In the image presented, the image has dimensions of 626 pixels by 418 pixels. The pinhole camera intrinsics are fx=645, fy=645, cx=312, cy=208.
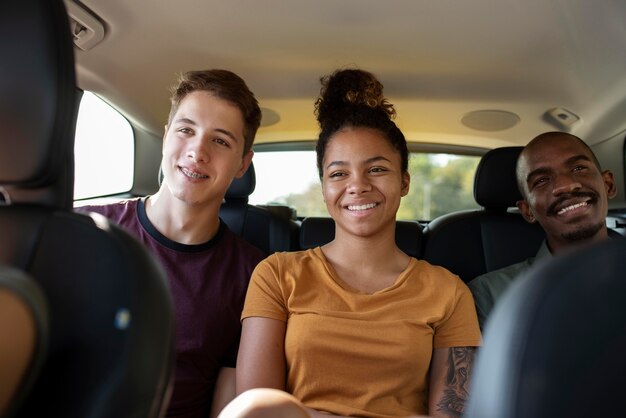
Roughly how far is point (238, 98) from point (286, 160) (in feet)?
6.07

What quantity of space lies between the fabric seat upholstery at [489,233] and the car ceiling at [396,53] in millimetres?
495

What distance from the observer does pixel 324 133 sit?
6.88 ft

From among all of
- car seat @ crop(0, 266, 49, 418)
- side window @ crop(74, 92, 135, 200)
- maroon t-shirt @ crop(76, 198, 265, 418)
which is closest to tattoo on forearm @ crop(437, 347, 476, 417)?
maroon t-shirt @ crop(76, 198, 265, 418)

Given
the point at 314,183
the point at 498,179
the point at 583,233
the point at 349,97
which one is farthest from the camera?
the point at 314,183

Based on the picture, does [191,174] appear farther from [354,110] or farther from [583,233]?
[583,233]

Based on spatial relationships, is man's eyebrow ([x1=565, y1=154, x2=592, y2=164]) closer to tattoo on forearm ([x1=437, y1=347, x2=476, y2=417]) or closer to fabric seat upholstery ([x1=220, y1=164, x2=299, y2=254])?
tattoo on forearm ([x1=437, y1=347, x2=476, y2=417])

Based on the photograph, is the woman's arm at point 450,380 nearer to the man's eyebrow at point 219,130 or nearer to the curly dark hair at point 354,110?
the curly dark hair at point 354,110

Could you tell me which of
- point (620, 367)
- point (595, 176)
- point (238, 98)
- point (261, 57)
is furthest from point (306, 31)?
point (620, 367)

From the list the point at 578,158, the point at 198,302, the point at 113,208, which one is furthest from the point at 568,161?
the point at 113,208

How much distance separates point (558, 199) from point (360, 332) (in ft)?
3.23

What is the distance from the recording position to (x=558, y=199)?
2277 mm

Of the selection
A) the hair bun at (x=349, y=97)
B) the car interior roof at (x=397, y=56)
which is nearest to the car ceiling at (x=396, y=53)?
the car interior roof at (x=397, y=56)

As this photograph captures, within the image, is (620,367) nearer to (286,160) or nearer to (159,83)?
(159,83)

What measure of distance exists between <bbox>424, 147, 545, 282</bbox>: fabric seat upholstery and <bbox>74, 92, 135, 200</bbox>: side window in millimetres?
1511
